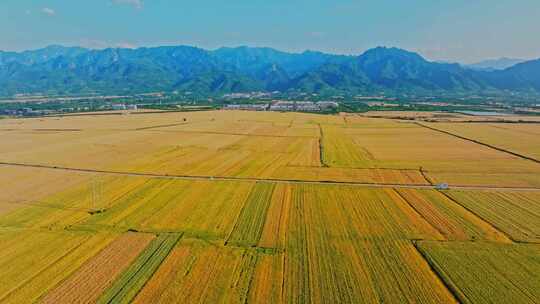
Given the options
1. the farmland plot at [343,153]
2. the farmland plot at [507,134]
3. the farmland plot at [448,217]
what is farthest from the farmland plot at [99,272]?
the farmland plot at [507,134]

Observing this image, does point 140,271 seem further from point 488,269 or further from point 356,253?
point 488,269

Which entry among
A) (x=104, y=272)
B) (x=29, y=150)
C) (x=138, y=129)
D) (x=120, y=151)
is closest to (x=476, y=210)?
(x=104, y=272)

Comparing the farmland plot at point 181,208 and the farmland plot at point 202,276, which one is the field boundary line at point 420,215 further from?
the farmland plot at point 181,208

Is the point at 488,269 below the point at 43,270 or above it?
above

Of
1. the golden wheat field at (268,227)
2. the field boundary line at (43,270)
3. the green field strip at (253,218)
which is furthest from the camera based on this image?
the green field strip at (253,218)

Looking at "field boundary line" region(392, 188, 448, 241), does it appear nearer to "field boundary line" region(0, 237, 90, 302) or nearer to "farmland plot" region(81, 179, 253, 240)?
"farmland plot" region(81, 179, 253, 240)

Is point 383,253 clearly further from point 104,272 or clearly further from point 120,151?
point 120,151

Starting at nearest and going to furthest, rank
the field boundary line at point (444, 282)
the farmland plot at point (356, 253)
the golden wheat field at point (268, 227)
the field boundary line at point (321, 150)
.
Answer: the field boundary line at point (444, 282)
the farmland plot at point (356, 253)
the golden wheat field at point (268, 227)
the field boundary line at point (321, 150)

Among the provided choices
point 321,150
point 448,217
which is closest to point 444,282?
point 448,217
